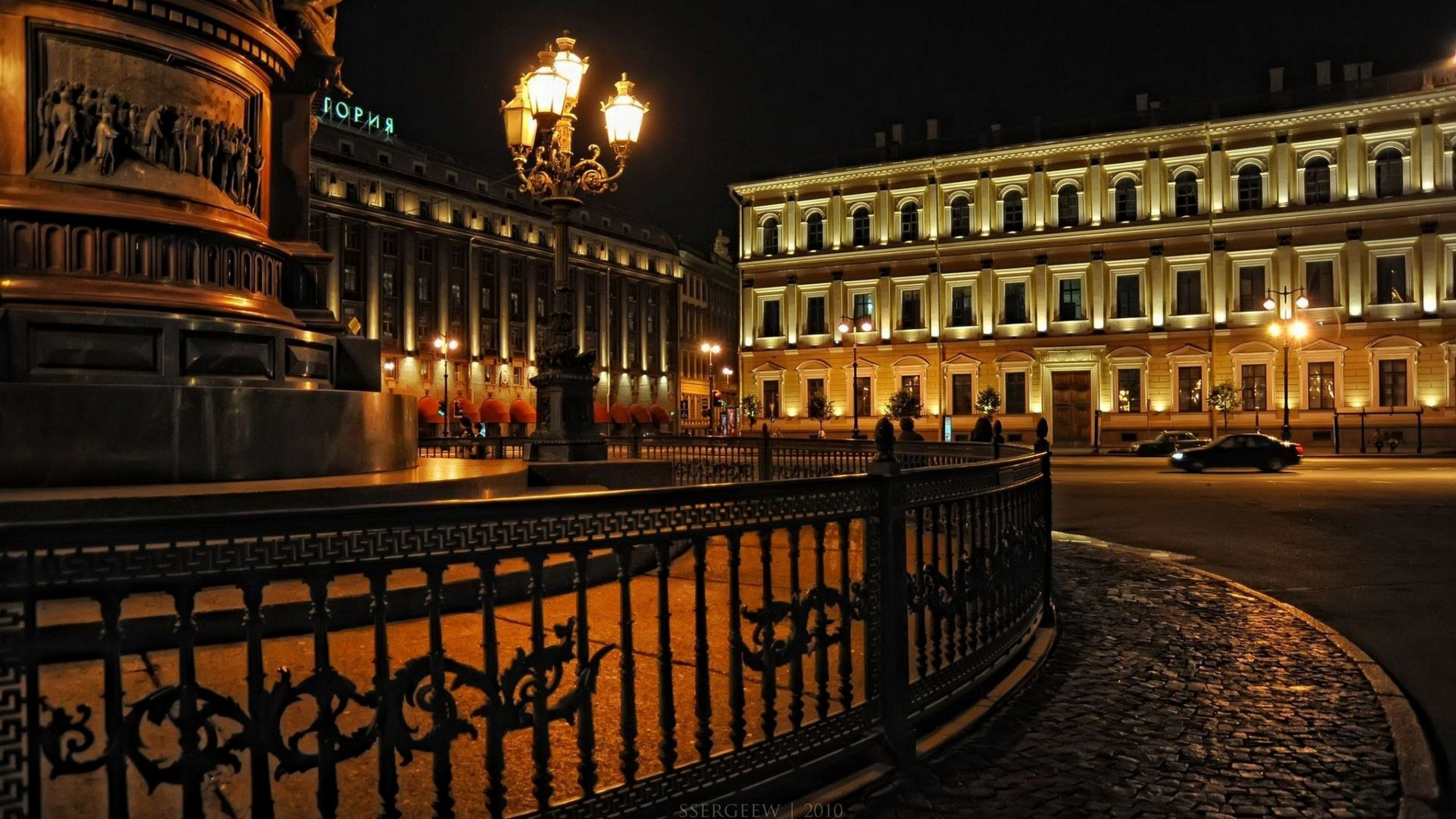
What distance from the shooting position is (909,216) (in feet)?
188

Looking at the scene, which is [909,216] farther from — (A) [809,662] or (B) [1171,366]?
(A) [809,662]

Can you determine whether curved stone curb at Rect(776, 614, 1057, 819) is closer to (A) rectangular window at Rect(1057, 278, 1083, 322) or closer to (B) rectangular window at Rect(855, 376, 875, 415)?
(A) rectangular window at Rect(1057, 278, 1083, 322)

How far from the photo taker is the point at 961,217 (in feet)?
184

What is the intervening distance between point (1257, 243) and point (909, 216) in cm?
1883

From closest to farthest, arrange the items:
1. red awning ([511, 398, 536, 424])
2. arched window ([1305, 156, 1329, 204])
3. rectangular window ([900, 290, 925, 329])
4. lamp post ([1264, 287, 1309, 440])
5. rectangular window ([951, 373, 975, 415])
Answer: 1. lamp post ([1264, 287, 1309, 440])
2. arched window ([1305, 156, 1329, 204])
3. rectangular window ([951, 373, 975, 415])
4. rectangular window ([900, 290, 925, 329])
5. red awning ([511, 398, 536, 424])

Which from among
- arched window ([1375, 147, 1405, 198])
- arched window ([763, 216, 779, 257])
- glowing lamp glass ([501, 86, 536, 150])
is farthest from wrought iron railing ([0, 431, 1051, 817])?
arched window ([763, 216, 779, 257])

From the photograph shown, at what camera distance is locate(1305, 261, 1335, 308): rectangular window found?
1892 inches

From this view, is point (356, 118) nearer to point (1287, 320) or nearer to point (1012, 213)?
point (1012, 213)

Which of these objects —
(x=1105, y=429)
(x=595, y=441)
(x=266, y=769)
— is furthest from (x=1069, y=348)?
(x=266, y=769)

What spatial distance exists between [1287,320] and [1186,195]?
30.5 feet

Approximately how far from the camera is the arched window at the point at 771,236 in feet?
201

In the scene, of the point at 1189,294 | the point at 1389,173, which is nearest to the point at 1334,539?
the point at 1189,294

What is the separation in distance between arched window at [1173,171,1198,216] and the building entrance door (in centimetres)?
996

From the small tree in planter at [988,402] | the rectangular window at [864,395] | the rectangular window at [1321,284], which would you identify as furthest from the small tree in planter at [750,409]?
the rectangular window at [1321,284]
